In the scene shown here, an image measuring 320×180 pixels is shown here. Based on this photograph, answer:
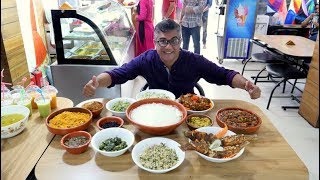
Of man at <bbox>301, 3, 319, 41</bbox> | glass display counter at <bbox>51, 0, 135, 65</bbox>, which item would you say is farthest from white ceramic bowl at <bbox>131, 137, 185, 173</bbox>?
man at <bbox>301, 3, 319, 41</bbox>

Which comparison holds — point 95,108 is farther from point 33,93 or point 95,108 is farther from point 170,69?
point 170,69

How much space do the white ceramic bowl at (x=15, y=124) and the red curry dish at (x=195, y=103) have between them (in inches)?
39.5

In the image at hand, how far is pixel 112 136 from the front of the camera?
4.68ft

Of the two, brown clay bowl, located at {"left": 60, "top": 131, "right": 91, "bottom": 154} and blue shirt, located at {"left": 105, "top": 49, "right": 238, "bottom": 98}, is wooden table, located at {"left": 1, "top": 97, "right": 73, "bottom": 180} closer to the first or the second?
brown clay bowl, located at {"left": 60, "top": 131, "right": 91, "bottom": 154}

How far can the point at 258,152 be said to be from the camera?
1361 millimetres

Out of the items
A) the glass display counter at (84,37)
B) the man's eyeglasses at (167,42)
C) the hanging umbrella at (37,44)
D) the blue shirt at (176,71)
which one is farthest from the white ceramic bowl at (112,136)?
the hanging umbrella at (37,44)

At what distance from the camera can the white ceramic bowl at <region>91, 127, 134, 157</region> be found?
4.26 feet

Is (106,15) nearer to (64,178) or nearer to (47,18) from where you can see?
(47,18)

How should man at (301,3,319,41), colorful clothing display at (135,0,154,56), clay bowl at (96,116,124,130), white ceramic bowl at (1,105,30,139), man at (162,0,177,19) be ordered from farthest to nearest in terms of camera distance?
man at (162,0,177,19) < colorful clothing display at (135,0,154,56) < man at (301,3,319,41) < clay bowl at (96,116,124,130) < white ceramic bowl at (1,105,30,139)

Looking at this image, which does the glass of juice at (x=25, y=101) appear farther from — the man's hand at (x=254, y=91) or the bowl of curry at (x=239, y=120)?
the man's hand at (x=254, y=91)

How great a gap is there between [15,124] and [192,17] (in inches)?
163

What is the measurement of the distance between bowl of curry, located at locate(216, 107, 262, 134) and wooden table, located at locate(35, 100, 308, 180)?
0.34 feet

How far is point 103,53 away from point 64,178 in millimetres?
2061

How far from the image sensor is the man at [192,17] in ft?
16.0
